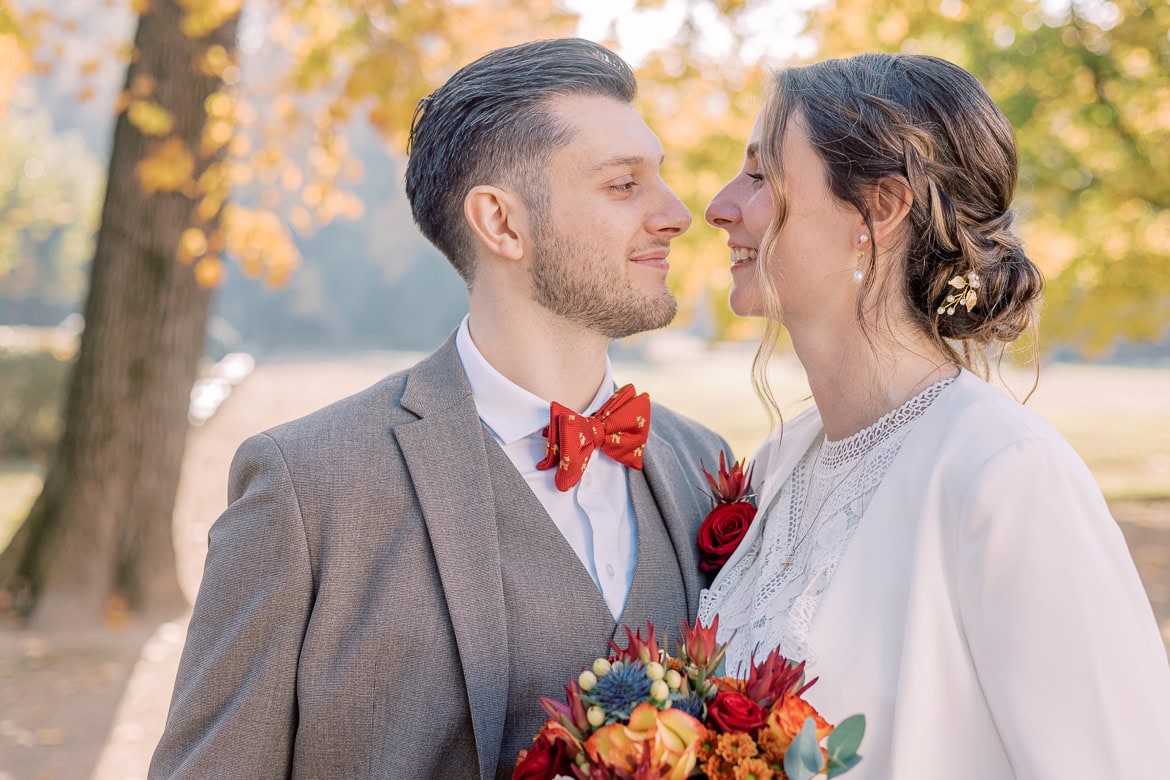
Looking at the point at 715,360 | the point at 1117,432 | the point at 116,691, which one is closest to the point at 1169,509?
the point at 1117,432

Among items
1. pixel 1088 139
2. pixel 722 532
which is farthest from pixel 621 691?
pixel 1088 139

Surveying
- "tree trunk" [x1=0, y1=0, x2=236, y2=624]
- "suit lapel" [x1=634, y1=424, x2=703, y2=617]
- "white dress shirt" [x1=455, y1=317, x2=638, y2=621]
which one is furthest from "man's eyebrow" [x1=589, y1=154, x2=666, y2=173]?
"tree trunk" [x1=0, y1=0, x2=236, y2=624]

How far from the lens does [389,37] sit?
7418 mm

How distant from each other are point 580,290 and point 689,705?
1166mm

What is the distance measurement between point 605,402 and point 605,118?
0.69 m

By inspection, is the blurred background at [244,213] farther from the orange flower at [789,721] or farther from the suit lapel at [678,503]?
the orange flower at [789,721]

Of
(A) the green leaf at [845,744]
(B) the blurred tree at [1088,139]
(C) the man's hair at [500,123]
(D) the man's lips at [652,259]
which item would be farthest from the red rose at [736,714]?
(B) the blurred tree at [1088,139]

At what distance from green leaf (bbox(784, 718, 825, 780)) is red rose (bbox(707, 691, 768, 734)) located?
73 mm

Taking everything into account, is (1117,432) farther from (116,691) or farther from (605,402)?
(605,402)

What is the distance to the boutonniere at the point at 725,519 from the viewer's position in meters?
2.53

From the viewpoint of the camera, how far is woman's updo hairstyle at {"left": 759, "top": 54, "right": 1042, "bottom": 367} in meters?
Result: 2.15

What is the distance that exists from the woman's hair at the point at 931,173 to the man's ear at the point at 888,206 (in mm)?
13

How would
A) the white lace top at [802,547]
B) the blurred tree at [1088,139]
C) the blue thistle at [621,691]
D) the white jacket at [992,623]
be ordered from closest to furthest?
the blue thistle at [621,691] → the white jacket at [992,623] → the white lace top at [802,547] → the blurred tree at [1088,139]

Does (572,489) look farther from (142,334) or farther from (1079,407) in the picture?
(1079,407)
